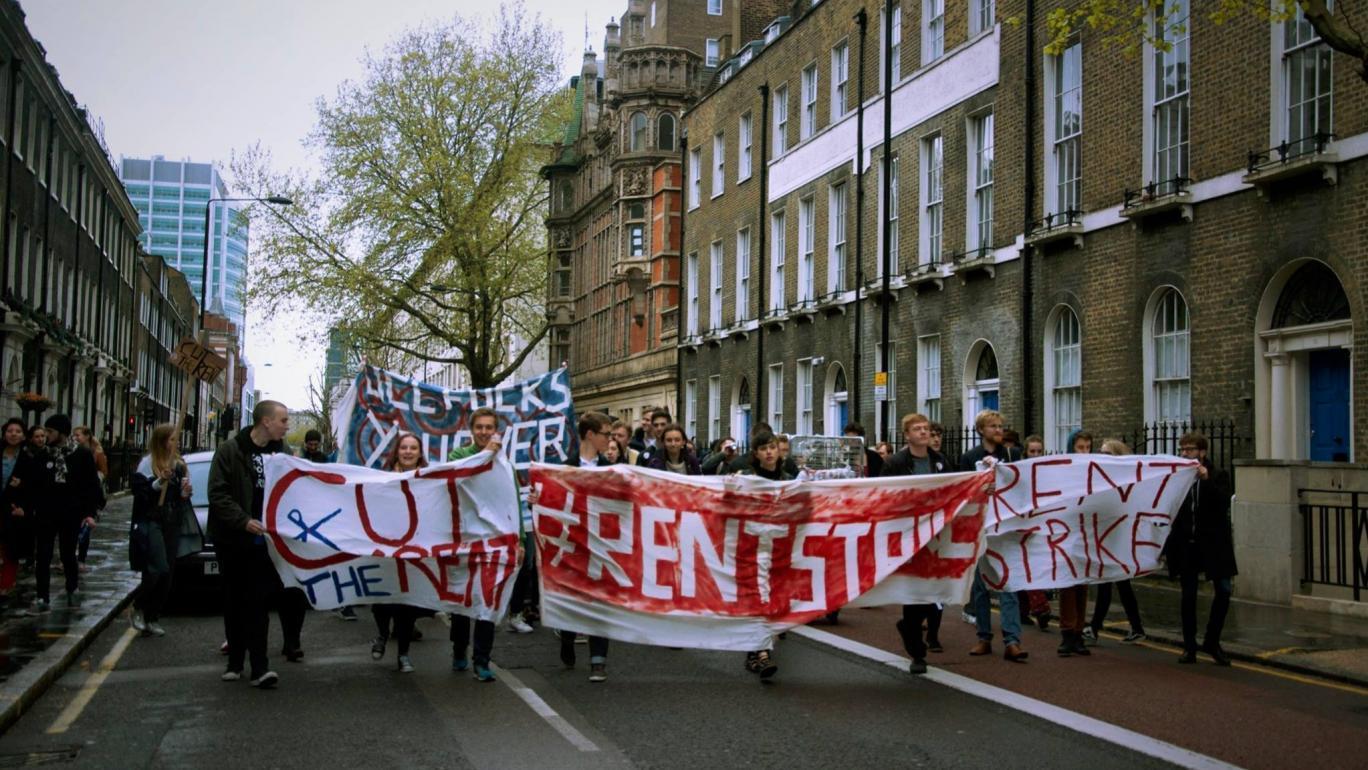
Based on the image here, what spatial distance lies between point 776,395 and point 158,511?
25443 millimetres

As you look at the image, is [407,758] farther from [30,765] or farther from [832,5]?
[832,5]

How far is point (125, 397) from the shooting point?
190 ft

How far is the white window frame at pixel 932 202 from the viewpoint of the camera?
2823 cm

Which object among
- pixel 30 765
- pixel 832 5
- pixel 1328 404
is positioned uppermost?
pixel 832 5

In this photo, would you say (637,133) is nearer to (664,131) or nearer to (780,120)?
(664,131)

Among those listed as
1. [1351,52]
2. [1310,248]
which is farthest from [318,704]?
[1310,248]

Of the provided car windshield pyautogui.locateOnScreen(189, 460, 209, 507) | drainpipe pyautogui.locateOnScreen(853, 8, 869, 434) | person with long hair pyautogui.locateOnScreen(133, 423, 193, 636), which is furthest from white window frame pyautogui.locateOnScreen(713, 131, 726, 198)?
person with long hair pyautogui.locateOnScreen(133, 423, 193, 636)

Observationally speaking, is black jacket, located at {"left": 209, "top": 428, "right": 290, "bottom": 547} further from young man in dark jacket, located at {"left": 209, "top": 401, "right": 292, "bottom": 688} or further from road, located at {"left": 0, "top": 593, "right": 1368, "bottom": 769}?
road, located at {"left": 0, "top": 593, "right": 1368, "bottom": 769}

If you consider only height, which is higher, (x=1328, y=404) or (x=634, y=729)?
(x=1328, y=404)

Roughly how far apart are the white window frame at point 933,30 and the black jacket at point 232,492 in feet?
69.5

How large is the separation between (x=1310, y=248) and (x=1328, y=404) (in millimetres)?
1930

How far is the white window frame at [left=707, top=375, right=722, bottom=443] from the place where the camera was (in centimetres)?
4162

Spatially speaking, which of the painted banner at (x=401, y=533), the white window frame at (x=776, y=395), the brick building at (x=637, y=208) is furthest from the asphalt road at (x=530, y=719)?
the brick building at (x=637, y=208)

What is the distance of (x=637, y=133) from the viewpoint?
2272 inches
